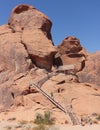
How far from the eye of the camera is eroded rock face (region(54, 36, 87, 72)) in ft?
126

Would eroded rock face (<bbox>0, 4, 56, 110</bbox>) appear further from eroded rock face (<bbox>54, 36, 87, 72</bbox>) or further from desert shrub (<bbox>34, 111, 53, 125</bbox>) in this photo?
desert shrub (<bbox>34, 111, 53, 125</bbox>)

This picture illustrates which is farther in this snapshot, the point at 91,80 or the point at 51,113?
the point at 91,80

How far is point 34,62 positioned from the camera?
33406mm

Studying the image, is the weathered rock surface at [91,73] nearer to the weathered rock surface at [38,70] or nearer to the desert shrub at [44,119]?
the weathered rock surface at [38,70]

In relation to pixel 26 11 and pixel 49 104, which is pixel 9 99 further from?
pixel 26 11

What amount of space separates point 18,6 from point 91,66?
10.9m

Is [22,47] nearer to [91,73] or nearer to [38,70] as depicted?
[38,70]

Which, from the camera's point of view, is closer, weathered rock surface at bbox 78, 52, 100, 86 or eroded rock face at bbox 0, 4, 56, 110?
eroded rock face at bbox 0, 4, 56, 110

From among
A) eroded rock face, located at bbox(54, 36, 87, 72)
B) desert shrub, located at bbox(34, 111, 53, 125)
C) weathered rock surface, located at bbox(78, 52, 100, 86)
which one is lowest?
desert shrub, located at bbox(34, 111, 53, 125)

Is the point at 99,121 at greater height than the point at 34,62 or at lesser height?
lesser

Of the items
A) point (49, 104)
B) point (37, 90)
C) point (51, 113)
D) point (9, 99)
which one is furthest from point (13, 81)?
point (51, 113)

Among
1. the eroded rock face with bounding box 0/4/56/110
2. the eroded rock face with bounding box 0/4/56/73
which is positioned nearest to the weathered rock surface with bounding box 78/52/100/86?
the eroded rock face with bounding box 0/4/56/110

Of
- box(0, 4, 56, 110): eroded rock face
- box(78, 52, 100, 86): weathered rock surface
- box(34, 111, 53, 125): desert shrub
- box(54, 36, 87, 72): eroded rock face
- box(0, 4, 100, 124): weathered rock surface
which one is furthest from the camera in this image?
box(54, 36, 87, 72): eroded rock face

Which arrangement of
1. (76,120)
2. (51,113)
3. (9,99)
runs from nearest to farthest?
(76,120) → (51,113) → (9,99)
